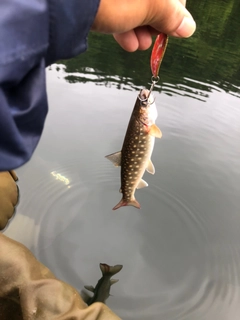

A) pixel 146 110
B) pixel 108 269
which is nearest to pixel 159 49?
pixel 146 110

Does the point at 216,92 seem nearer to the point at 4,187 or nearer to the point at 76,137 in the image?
the point at 76,137

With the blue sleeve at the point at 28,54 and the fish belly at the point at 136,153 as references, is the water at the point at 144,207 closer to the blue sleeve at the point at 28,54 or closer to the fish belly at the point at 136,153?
the fish belly at the point at 136,153

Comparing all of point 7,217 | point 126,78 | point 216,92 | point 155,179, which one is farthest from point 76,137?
point 216,92

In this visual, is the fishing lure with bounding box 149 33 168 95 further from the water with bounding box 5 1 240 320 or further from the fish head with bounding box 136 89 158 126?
the water with bounding box 5 1 240 320

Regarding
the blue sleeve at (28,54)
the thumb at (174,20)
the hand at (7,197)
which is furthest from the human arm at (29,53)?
the hand at (7,197)

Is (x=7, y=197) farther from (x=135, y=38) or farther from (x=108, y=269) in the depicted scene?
(x=135, y=38)

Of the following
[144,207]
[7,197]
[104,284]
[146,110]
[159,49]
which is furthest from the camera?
[144,207]
